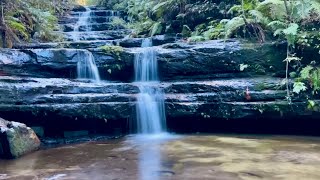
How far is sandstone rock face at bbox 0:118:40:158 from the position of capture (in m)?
5.58

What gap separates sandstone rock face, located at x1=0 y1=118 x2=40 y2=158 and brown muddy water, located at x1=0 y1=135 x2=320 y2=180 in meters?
0.18

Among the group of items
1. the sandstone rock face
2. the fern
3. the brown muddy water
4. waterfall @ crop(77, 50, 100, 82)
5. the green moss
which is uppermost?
the green moss

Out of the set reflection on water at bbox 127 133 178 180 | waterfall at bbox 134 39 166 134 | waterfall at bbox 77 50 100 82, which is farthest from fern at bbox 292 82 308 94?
waterfall at bbox 77 50 100 82

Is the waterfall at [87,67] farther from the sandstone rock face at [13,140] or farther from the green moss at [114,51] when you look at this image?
the sandstone rock face at [13,140]

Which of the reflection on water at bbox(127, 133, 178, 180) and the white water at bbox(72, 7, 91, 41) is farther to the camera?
the white water at bbox(72, 7, 91, 41)

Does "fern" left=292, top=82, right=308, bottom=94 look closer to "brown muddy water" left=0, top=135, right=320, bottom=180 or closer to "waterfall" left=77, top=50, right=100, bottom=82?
"brown muddy water" left=0, top=135, right=320, bottom=180

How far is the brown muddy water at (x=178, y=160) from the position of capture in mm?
4418

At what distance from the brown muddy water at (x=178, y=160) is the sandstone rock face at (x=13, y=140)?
0.18m

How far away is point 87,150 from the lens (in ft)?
20.0

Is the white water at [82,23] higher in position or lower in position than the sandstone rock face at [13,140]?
higher

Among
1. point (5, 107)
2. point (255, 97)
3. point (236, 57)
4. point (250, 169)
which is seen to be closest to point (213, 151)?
point (250, 169)

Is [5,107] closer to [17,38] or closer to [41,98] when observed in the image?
[41,98]

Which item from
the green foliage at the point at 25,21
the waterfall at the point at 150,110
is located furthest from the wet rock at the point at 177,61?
the green foliage at the point at 25,21

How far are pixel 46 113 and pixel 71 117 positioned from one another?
1.59 feet
